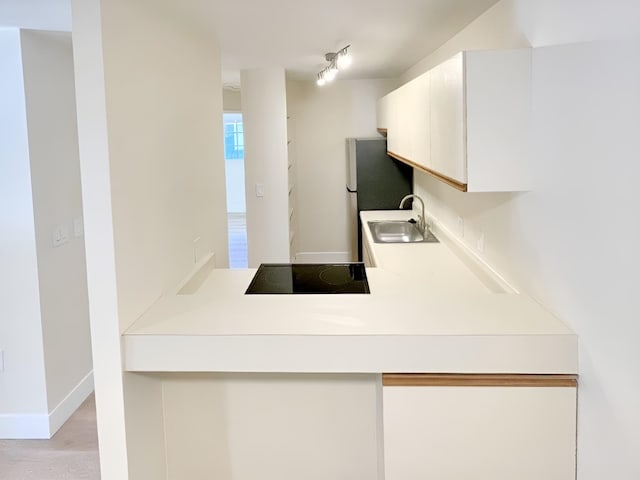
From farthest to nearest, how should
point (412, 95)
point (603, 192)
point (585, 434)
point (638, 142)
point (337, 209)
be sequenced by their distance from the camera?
point (337, 209), point (412, 95), point (585, 434), point (603, 192), point (638, 142)

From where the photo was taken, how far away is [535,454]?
1.95m

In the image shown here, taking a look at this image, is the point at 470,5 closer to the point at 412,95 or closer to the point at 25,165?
the point at 412,95

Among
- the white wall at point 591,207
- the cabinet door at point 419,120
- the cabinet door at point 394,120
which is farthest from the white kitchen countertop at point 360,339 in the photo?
the cabinet door at point 394,120

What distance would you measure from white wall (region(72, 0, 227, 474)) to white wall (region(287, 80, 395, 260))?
403 centimetres

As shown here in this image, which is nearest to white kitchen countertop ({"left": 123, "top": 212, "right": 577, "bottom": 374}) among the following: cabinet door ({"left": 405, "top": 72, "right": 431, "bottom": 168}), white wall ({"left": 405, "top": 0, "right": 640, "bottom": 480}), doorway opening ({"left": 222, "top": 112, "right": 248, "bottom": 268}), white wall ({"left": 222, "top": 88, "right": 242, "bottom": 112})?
white wall ({"left": 405, "top": 0, "right": 640, "bottom": 480})

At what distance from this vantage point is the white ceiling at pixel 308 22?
2613 millimetres

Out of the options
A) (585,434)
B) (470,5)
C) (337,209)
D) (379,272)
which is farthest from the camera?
(337,209)

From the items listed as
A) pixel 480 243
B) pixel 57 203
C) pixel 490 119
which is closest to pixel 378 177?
pixel 480 243

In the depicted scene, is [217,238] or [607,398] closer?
[607,398]

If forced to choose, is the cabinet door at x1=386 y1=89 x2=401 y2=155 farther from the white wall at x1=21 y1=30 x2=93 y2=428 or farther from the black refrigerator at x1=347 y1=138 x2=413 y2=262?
the white wall at x1=21 y1=30 x2=93 y2=428

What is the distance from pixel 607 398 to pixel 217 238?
2501 mm

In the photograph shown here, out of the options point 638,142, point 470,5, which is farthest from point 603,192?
point 470,5

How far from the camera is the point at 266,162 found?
5398mm

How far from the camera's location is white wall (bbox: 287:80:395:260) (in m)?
6.71
